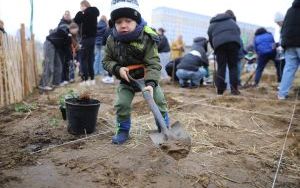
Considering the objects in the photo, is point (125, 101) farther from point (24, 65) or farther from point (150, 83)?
point (24, 65)

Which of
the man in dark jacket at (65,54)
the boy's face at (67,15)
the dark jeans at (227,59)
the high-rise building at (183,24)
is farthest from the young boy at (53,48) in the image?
the high-rise building at (183,24)

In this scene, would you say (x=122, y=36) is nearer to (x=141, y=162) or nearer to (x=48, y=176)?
(x=141, y=162)

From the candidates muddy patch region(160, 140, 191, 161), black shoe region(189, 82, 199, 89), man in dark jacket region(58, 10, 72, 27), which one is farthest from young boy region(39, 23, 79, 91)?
muddy patch region(160, 140, 191, 161)

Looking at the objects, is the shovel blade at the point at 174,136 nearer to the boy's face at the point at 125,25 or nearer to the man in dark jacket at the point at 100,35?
the boy's face at the point at 125,25

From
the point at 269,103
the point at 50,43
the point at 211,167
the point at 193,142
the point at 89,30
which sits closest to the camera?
the point at 211,167

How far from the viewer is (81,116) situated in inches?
156

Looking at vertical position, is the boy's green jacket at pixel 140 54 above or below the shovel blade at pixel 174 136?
above

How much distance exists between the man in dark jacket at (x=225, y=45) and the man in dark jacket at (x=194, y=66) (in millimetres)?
1611

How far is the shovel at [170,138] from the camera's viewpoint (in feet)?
9.26

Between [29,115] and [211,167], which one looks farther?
[29,115]

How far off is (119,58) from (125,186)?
1.46 meters

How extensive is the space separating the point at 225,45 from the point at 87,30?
3.16 meters

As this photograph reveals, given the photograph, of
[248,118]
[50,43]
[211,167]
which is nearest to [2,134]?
[211,167]

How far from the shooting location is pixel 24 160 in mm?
3199
